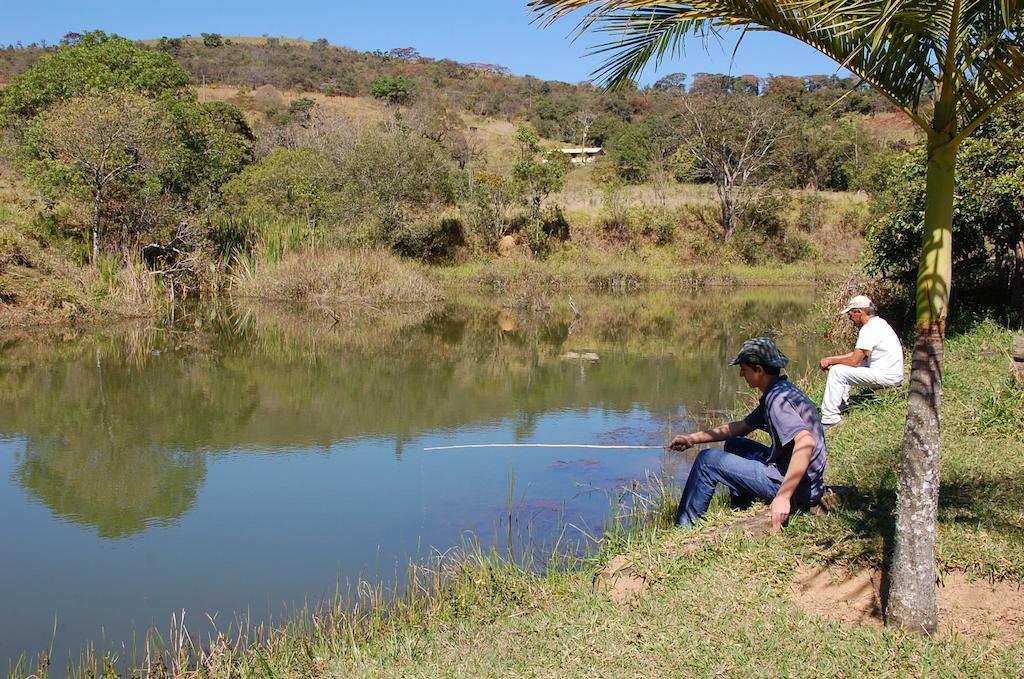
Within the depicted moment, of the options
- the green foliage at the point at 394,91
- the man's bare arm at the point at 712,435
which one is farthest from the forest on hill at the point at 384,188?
the green foliage at the point at 394,91

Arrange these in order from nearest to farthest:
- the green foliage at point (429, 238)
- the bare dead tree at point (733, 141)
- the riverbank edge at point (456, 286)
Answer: the riverbank edge at point (456, 286), the green foliage at point (429, 238), the bare dead tree at point (733, 141)

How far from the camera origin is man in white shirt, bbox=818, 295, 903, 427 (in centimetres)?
773

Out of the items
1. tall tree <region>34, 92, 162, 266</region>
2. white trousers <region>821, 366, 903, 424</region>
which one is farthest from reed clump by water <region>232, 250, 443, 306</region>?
white trousers <region>821, 366, 903, 424</region>

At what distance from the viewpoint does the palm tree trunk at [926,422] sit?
3.53 m

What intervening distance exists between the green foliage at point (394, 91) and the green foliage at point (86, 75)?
32625mm

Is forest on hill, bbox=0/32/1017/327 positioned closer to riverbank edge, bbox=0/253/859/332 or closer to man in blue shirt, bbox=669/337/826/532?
riverbank edge, bbox=0/253/859/332

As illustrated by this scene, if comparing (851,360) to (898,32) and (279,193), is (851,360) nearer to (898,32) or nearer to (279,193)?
(898,32)

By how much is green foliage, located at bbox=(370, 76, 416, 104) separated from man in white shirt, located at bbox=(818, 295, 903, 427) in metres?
53.8

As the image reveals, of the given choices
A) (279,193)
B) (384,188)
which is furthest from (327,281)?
(384,188)

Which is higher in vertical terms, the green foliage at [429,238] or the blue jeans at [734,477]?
the green foliage at [429,238]

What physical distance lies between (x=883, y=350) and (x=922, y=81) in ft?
14.1

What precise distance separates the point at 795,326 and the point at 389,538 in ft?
42.4

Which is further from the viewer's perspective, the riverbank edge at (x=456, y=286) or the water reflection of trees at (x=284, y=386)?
the riverbank edge at (x=456, y=286)

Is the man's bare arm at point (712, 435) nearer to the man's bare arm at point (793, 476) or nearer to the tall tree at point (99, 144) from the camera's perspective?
the man's bare arm at point (793, 476)
